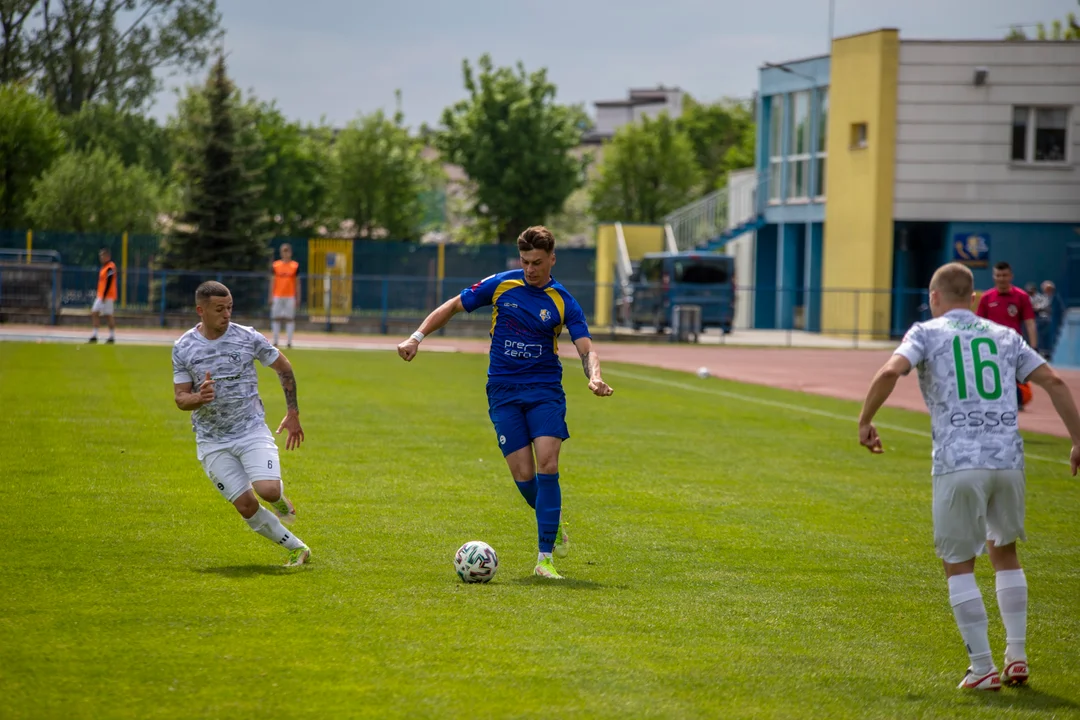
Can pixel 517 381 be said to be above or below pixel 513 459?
above

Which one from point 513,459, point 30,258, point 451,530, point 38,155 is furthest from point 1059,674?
point 38,155

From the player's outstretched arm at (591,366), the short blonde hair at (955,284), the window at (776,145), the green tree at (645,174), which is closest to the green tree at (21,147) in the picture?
→ the window at (776,145)

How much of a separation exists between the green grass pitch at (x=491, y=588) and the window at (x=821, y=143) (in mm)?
30846

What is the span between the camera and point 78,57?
61875mm

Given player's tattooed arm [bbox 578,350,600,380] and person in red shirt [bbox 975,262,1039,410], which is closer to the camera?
player's tattooed arm [bbox 578,350,600,380]

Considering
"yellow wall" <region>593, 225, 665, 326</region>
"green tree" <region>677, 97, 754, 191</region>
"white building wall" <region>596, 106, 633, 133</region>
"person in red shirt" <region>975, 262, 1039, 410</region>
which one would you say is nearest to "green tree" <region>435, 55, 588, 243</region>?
"yellow wall" <region>593, 225, 665, 326</region>

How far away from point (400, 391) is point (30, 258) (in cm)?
2693

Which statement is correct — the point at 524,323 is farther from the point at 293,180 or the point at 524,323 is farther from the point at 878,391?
the point at 293,180

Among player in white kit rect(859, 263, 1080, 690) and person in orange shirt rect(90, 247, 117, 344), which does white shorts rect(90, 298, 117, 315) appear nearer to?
person in orange shirt rect(90, 247, 117, 344)

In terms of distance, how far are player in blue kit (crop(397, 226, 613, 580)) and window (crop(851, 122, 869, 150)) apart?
36.3 m

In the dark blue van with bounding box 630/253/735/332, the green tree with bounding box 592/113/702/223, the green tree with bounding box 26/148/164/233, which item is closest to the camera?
the dark blue van with bounding box 630/253/735/332

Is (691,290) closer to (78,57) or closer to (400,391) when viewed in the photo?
(400,391)

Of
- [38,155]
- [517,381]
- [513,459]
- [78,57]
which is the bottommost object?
[513,459]

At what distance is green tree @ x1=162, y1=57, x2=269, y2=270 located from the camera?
47438 millimetres
